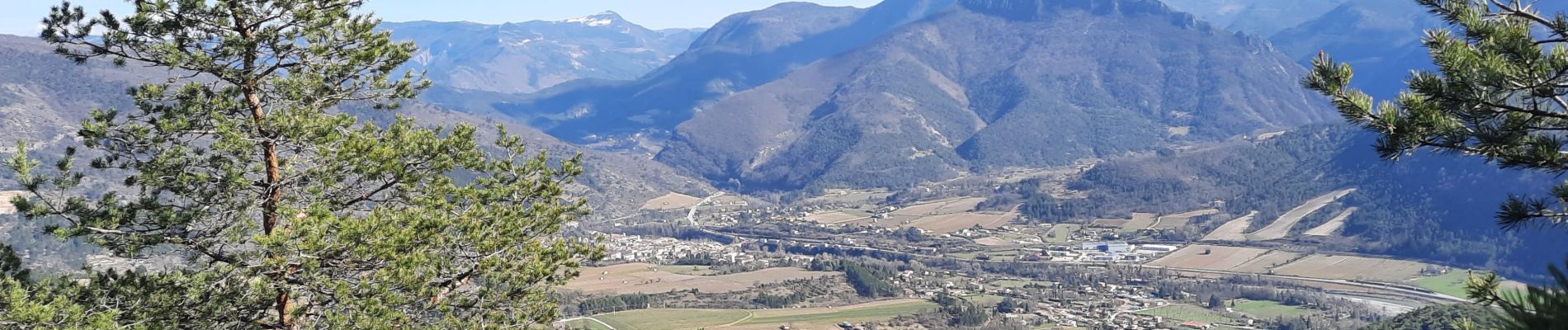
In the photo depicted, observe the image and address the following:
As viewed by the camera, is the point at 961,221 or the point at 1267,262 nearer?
the point at 1267,262

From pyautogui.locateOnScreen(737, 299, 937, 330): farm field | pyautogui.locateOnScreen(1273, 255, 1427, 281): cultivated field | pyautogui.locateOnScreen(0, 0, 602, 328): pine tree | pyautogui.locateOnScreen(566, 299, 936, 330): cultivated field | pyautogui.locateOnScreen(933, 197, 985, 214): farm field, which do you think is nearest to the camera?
pyautogui.locateOnScreen(0, 0, 602, 328): pine tree

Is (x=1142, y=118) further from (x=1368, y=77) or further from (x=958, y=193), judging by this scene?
(x=958, y=193)

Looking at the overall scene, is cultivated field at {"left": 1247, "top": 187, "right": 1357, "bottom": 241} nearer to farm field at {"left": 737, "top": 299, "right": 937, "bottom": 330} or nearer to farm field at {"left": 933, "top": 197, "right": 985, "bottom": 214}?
farm field at {"left": 933, "top": 197, "right": 985, "bottom": 214}

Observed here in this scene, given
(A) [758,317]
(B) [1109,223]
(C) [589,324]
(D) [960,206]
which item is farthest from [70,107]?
(B) [1109,223]

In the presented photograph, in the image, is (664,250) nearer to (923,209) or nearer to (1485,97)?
(923,209)

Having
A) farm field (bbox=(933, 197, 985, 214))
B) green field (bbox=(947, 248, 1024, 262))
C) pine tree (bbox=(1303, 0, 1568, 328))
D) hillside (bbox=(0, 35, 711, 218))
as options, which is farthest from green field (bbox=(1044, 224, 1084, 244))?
pine tree (bbox=(1303, 0, 1568, 328))

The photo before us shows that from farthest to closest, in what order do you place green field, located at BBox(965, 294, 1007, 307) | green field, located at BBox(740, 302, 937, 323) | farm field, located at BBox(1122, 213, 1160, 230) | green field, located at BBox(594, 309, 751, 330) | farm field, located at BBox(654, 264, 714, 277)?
farm field, located at BBox(1122, 213, 1160, 230) < farm field, located at BBox(654, 264, 714, 277) < green field, located at BBox(965, 294, 1007, 307) < green field, located at BBox(740, 302, 937, 323) < green field, located at BBox(594, 309, 751, 330)
